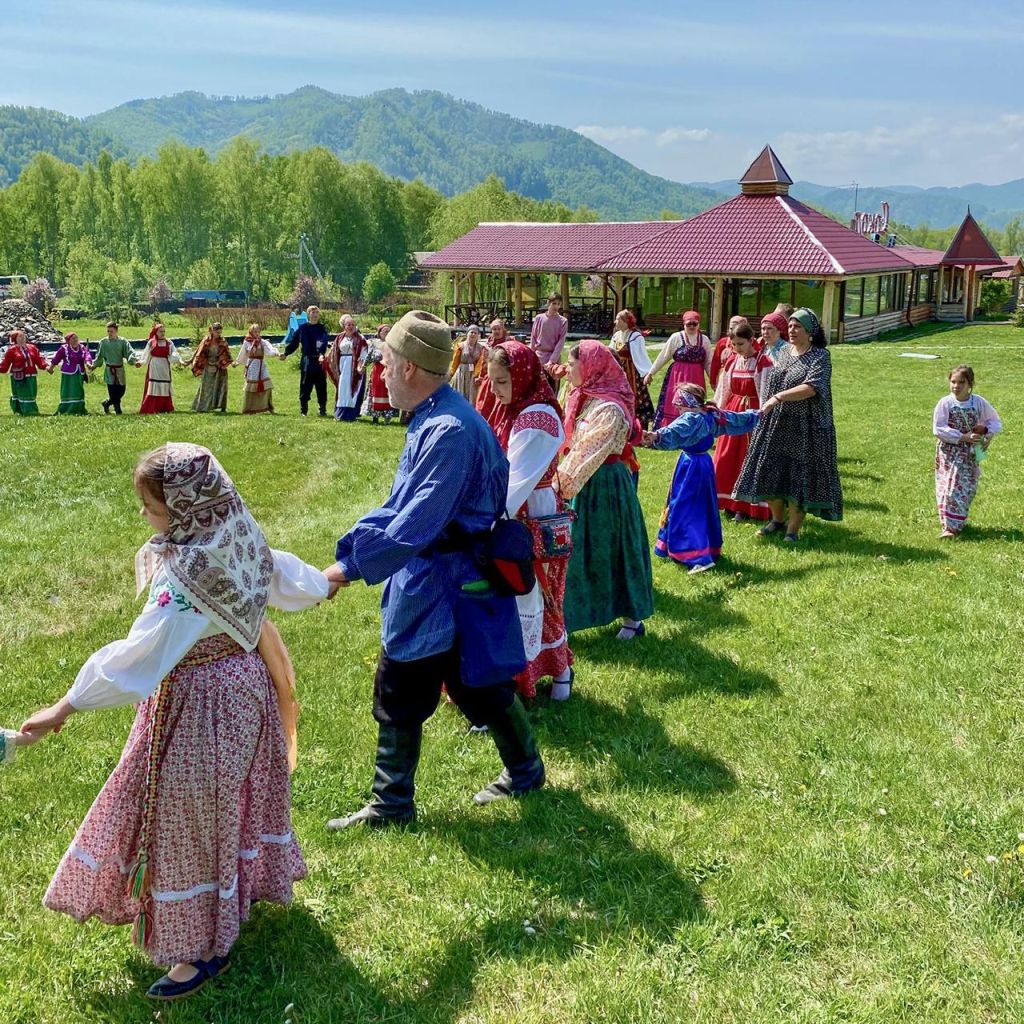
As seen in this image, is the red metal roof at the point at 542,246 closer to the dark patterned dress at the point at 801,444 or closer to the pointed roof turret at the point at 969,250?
the pointed roof turret at the point at 969,250

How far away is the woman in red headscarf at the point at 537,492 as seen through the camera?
15.6 ft

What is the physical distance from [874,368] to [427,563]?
22.8 meters

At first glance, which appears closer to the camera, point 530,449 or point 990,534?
point 530,449

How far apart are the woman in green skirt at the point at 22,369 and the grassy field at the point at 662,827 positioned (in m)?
9.99

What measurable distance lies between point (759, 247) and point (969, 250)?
16.4m

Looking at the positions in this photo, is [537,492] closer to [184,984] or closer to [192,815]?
[192,815]

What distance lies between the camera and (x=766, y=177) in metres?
33.2

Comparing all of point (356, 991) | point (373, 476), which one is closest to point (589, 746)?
point (356, 991)

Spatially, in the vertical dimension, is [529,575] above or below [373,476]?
above

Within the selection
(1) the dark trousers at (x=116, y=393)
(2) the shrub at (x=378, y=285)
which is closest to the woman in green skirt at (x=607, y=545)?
(1) the dark trousers at (x=116, y=393)

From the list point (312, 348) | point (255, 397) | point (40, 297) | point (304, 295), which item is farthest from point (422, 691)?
point (304, 295)

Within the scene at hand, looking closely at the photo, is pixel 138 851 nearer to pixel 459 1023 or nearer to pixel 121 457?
pixel 459 1023

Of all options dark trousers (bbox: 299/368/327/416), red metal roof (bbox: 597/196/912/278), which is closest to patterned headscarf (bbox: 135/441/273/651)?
dark trousers (bbox: 299/368/327/416)

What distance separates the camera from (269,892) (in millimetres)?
3432
